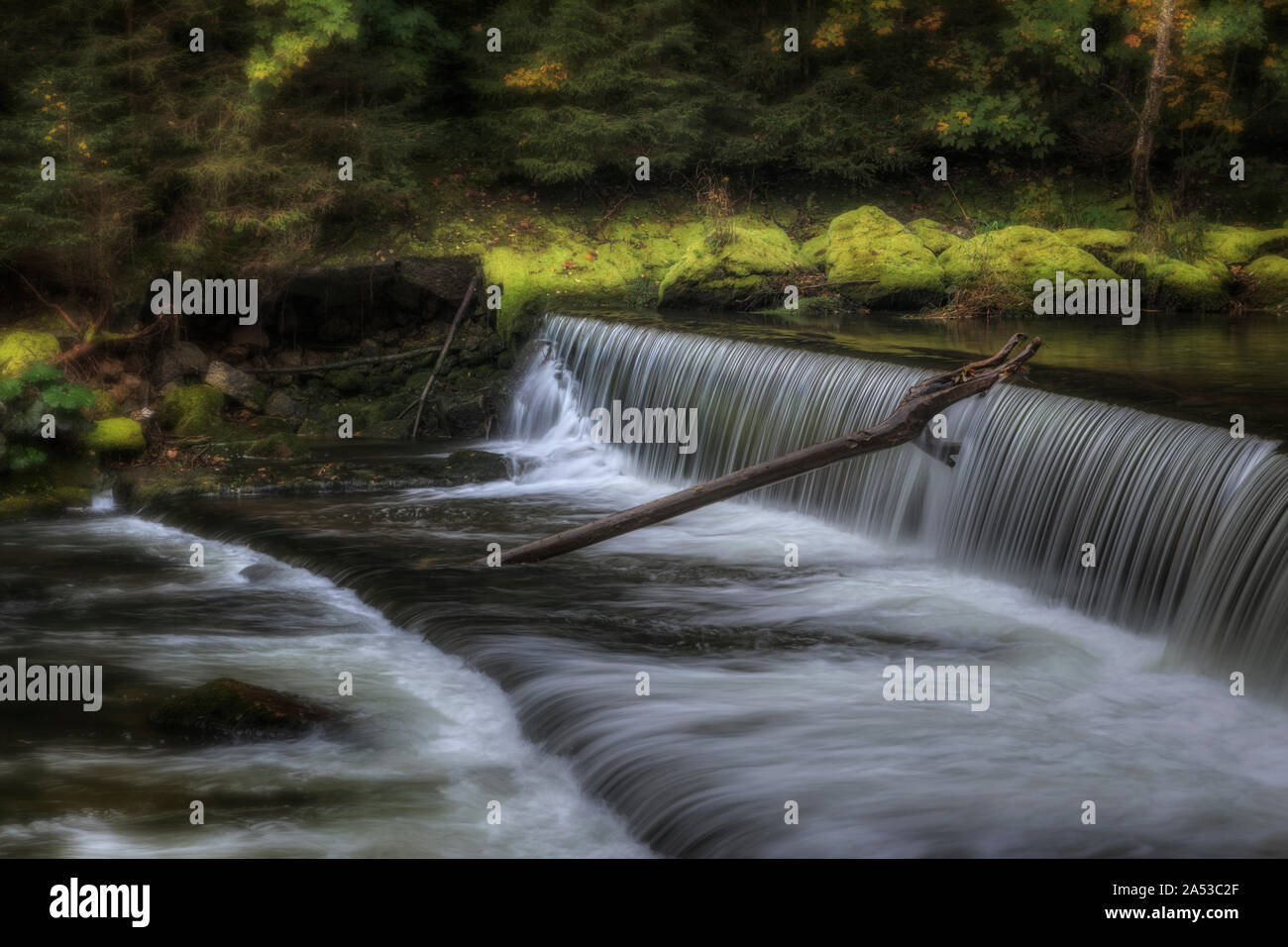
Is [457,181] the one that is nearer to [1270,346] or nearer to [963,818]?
[1270,346]

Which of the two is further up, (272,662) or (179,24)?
(179,24)

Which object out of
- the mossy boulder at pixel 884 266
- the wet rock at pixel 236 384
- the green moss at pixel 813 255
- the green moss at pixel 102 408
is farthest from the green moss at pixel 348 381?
the mossy boulder at pixel 884 266

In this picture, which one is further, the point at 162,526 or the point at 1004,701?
the point at 162,526

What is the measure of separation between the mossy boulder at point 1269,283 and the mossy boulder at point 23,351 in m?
14.5

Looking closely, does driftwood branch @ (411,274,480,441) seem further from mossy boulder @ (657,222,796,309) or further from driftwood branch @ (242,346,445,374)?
mossy boulder @ (657,222,796,309)

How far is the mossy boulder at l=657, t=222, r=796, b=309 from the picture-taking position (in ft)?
60.3

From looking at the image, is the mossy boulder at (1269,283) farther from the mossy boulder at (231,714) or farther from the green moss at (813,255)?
the mossy boulder at (231,714)

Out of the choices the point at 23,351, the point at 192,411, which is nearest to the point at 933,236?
the point at 192,411

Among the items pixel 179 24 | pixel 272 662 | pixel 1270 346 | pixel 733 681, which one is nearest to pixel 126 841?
pixel 272 662

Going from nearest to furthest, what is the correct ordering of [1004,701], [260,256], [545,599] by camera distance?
1. [1004,701]
2. [545,599]
3. [260,256]

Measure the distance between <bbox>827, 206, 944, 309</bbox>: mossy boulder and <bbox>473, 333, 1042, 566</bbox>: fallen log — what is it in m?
8.10
